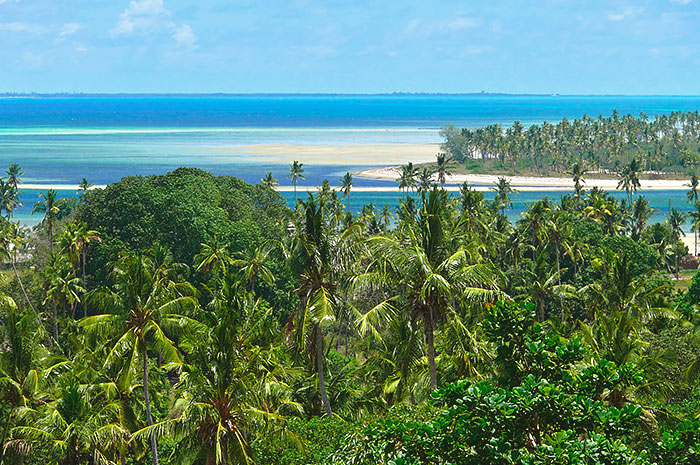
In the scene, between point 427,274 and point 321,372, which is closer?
point 427,274

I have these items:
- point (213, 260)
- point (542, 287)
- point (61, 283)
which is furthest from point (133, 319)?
point (542, 287)

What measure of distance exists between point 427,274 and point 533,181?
166 metres

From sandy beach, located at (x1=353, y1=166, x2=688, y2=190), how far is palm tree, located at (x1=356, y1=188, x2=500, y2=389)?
14788 centimetres

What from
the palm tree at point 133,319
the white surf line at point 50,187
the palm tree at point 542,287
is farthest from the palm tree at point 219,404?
the white surf line at point 50,187

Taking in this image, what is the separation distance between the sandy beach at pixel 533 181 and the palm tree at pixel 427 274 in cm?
14788

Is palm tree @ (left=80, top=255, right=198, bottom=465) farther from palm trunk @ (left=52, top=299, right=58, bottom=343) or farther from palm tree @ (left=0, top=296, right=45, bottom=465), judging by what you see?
palm trunk @ (left=52, top=299, right=58, bottom=343)

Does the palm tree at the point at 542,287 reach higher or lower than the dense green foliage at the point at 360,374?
lower

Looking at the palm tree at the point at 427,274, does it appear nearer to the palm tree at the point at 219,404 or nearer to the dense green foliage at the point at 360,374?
the dense green foliage at the point at 360,374

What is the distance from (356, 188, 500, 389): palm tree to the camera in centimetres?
2442

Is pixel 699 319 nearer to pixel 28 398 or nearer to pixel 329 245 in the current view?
pixel 329 245

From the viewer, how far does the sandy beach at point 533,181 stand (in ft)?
563

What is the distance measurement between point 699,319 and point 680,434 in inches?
1103

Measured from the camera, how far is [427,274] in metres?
24.3

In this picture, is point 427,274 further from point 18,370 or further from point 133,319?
point 18,370
